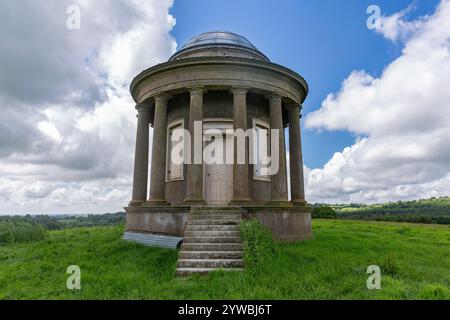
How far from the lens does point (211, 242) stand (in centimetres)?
793

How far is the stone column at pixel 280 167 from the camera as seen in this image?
35.0ft

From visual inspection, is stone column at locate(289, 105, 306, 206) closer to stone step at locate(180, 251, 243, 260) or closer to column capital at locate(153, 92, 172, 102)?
column capital at locate(153, 92, 172, 102)

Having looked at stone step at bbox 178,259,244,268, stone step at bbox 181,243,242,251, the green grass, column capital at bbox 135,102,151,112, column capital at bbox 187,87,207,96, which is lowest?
the green grass

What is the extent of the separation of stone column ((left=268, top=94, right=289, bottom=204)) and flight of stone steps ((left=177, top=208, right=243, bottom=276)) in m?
2.01

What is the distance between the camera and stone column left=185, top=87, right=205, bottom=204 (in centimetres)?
998

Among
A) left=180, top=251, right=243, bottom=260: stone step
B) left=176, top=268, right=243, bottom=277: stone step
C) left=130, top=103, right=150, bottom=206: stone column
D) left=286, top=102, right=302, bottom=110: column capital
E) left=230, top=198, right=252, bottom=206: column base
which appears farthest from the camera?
left=286, top=102, right=302, bottom=110: column capital

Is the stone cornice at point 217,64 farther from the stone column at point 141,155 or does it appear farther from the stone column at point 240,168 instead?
the stone column at point 141,155

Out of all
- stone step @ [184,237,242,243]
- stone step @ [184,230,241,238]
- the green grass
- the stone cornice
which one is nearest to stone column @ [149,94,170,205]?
the stone cornice

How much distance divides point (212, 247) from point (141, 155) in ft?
20.1

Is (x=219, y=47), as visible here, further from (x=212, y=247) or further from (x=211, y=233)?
(x=212, y=247)

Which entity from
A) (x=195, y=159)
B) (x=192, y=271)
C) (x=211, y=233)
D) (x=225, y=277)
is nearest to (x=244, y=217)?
(x=211, y=233)
